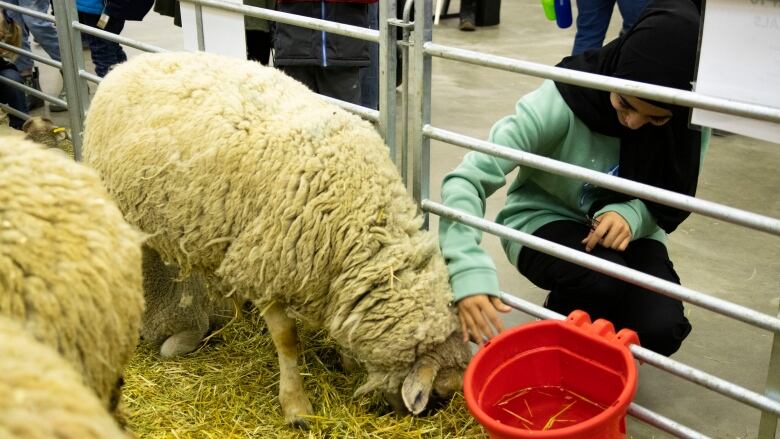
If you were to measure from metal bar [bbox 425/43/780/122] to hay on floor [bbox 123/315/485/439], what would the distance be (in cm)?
95

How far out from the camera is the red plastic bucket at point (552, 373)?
196 cm

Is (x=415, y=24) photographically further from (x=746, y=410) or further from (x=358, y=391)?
(x=746, y=410)

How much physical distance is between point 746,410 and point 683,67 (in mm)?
1146

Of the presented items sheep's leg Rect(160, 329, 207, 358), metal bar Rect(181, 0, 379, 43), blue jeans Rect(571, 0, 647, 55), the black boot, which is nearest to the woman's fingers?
metal bar Rect(181, 0, 379, 43)

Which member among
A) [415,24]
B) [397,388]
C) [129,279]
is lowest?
[397,388]

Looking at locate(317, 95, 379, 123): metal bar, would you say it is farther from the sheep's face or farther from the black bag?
the black bag

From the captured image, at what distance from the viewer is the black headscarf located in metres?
2.09

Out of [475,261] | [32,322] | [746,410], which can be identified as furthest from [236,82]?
[746,410]

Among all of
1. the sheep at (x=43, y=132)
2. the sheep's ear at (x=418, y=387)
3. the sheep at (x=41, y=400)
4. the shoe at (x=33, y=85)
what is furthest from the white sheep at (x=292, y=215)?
the shoe at (x=33, y=85)

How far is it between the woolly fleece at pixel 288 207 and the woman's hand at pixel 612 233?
1.56ft

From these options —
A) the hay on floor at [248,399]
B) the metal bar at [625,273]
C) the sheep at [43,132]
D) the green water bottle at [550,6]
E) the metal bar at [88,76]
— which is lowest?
the hay on floor at [248,399]

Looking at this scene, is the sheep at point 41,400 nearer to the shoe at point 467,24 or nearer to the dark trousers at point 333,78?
the dark trousers at point 333,78

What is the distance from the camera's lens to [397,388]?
2.21 meters

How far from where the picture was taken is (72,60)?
3.64m
